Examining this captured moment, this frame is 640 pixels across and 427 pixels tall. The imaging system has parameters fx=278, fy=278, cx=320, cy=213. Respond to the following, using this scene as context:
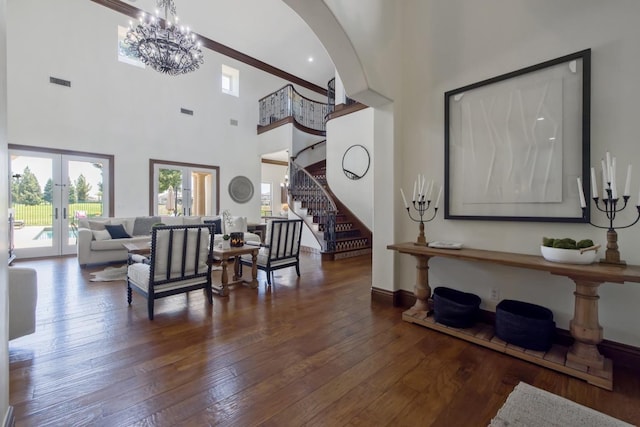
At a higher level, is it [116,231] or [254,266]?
[116,231]

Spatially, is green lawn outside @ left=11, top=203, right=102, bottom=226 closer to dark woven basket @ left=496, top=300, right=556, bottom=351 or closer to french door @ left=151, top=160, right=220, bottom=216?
french door @ left=151, top=160, right=220, bottom=216

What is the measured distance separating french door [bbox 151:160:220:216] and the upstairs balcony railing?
8.84 ft

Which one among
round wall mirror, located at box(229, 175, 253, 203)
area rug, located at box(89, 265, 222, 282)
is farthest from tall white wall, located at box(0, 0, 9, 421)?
round wall mirror, located at box(229, 175, 253, 203)

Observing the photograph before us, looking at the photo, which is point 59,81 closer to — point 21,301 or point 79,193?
point 79,193

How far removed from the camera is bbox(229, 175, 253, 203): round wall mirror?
9.22 metres

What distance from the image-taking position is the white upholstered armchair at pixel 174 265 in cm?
286

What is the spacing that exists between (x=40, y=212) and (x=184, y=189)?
3.10m

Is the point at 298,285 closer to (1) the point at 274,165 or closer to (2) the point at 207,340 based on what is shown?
(2) the point at 207,340

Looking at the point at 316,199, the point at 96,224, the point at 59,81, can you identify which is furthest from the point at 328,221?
the point at 59,81

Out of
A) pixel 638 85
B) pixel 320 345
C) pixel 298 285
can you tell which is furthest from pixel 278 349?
pixel 638 85

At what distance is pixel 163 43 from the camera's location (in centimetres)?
464

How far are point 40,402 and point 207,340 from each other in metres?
1.02

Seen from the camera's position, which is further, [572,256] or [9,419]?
[572,256]

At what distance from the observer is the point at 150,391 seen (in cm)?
174
